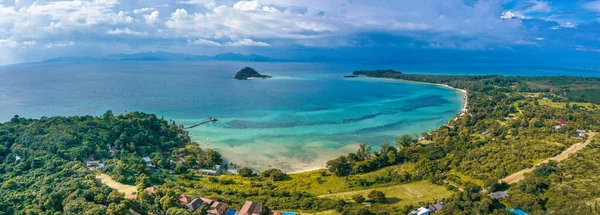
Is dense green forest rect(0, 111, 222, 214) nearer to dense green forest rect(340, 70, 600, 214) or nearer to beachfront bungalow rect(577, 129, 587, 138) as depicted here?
dense green forest rect(340, 70, 600, 214)

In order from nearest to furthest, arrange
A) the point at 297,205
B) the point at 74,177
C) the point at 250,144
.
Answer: the point at 297,205, the point at 74,177, the point at 250,144

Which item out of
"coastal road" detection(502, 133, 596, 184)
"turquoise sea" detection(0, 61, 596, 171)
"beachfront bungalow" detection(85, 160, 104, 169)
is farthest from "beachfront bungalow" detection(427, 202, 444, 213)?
"beachfront bungalow" detection(85, 160, 104, 169)

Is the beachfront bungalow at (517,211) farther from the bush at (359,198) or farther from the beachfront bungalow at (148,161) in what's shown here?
the beachfront bungalow at (148,161)

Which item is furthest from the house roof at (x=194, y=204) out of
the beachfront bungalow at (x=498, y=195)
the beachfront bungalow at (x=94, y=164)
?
the beachfront bungalow at (x=498, y=195)

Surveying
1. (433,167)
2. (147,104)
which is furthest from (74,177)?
(147,104)

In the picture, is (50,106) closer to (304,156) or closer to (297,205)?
(304,156)

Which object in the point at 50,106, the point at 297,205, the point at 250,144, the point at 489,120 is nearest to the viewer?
the point at 297,205
